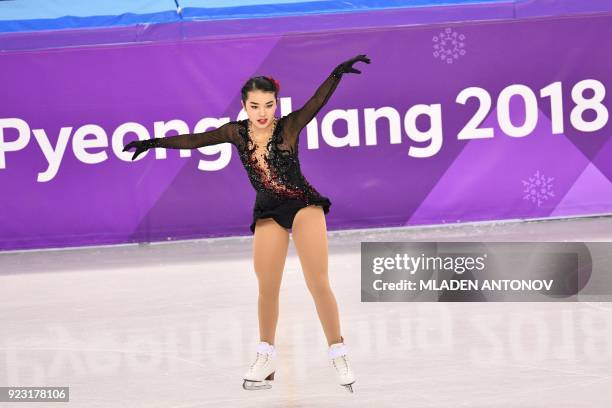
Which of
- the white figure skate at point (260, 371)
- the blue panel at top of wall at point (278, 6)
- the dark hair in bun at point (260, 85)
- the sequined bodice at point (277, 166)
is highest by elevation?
the blue panel at top of wall at point (278, 6)

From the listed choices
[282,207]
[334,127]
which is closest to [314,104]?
[282,207]

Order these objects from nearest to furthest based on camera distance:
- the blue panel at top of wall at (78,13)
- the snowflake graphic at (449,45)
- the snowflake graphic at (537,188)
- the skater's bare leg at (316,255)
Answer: the skater's bare leg at (316,255) < the blue panel at top of wall at (78,13) < the snowflake graphic at (449,45) < the snowflake graphic at (537,188)

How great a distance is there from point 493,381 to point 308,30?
591cm

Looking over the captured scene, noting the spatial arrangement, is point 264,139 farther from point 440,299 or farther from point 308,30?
point 308,30

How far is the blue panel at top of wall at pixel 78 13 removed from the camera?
11.0m

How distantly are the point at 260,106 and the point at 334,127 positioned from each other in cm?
549

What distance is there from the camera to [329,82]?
5.62 metres

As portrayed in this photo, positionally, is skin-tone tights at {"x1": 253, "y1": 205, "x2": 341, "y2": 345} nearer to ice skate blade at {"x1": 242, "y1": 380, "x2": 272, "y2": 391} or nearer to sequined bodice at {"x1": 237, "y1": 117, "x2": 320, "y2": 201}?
sequined bodice at {"x1": 237, "y1": 117, "x2": 320, "y2": 201}

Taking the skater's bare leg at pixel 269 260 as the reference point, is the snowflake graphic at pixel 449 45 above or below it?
above

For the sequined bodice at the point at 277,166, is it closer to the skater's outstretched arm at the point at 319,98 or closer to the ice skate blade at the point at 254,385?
the skater's outstretched arm at the point at 319,98

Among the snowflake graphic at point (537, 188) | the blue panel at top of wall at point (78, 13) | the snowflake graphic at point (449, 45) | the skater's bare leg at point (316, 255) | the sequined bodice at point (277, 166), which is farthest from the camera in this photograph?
the snowflake graphic at point (537, 188)

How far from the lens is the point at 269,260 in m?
5.60

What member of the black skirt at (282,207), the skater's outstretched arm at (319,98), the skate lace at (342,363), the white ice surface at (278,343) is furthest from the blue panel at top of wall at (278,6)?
the skate lace at (342,363)

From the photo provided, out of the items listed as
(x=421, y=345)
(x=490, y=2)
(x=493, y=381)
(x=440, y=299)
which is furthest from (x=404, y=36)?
(x=493, y=381)
